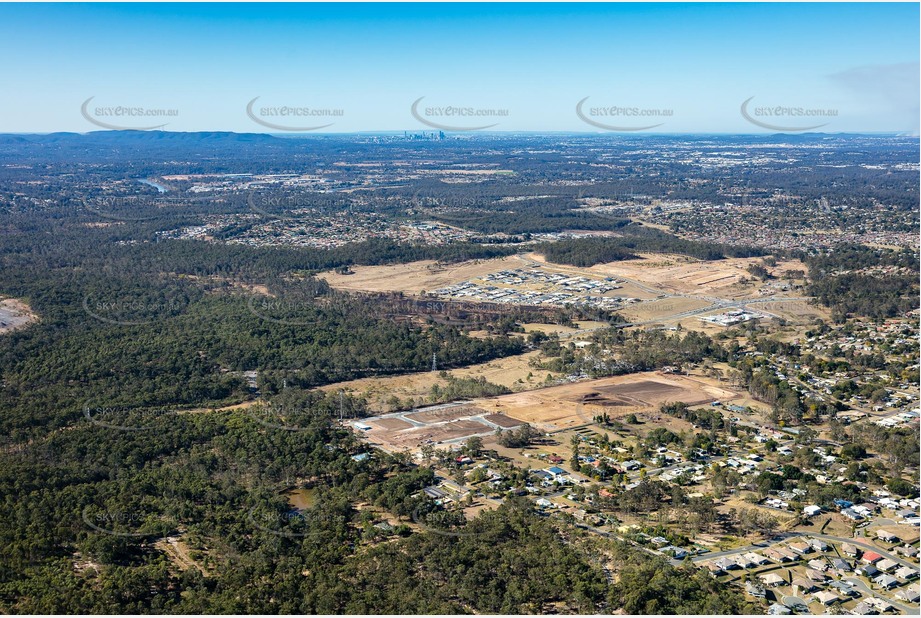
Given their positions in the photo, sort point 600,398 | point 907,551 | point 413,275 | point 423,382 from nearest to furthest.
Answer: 1. point 907,551
2. point 600,398
3. point 423,382
4. point 413,275

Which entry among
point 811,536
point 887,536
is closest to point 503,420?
point 811,536

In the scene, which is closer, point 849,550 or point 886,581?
point 886,581

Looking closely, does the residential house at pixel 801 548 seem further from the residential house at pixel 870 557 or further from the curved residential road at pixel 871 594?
the curved residential road at pixel 871 594

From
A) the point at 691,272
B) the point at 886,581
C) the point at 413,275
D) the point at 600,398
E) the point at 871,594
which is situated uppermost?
the point at 413,275

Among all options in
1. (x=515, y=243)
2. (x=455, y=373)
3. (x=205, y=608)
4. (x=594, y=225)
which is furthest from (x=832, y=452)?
(x=594, y=225)

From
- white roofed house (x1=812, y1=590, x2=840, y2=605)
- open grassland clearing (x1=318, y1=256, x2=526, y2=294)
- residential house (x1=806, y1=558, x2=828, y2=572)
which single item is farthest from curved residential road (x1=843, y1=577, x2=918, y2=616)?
open grassland clearing (x1=318, y1=256, x2=526, y2=294)

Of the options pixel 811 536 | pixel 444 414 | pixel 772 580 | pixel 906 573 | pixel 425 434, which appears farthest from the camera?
pixel 444 414

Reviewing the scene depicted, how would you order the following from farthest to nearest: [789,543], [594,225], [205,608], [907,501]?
[594,225], [907,501], [789,543], [205,608]

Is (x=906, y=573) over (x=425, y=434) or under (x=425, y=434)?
under

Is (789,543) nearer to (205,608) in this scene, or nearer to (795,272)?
(205,608)

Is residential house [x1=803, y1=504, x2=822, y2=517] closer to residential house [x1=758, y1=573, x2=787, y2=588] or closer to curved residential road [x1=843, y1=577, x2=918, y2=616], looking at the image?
curved residential road [x1=843, y1=577, x2=918, y2=616]

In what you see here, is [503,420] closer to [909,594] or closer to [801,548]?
[801,548]
